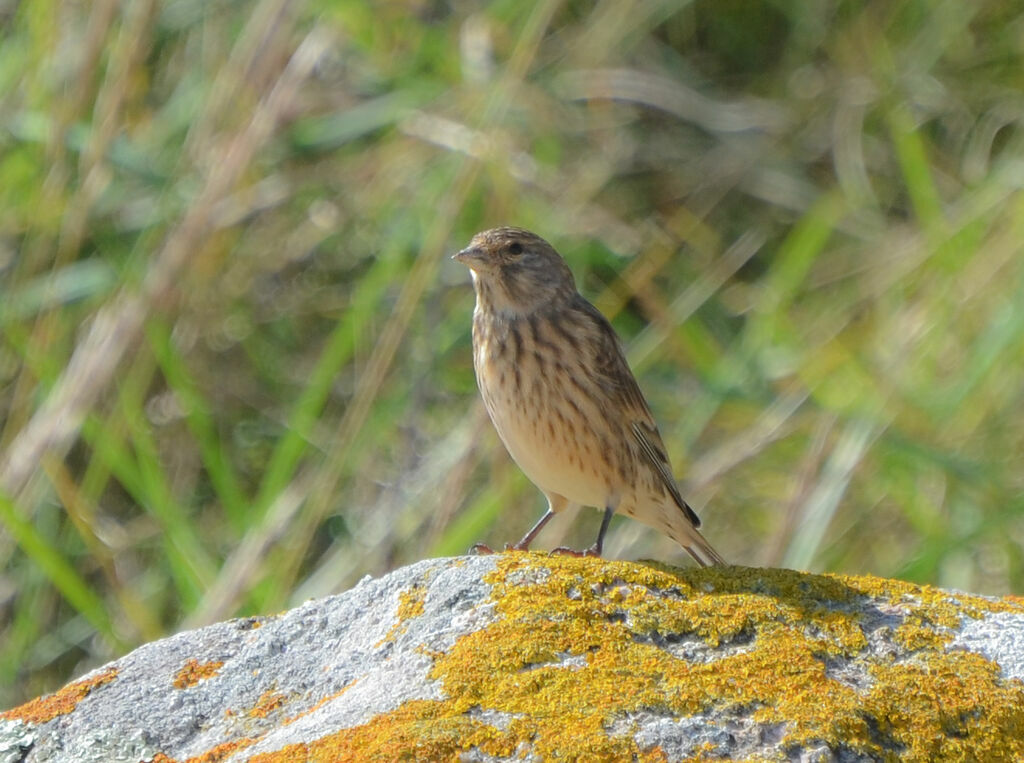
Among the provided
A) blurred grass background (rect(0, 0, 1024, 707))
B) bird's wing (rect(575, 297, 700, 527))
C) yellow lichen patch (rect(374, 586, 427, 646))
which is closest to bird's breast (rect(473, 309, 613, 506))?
bird's wing (rect(575, 297, 700, 527))

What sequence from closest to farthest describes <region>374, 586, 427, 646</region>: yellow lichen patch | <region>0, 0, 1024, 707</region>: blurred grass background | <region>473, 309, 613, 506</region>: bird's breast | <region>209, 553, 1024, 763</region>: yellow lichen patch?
1. <region>209, 553, 1024, 763</region>: yellow lichen patch
2. <region>374, 586, 427, 646</region>: yellow lichen patch
3. <region>473, 309, 613, 506</region>: bird's breast
4. <region>0, 0, 1024, 707</region>: blurred grass background

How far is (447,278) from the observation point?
6.01m

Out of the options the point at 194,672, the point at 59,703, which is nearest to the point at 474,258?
the point at 194,672

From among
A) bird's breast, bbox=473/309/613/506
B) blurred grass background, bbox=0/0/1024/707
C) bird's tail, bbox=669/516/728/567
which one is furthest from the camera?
blurred grass background, bbox=0/0/1024/707

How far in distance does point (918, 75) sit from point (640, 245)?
1.46 meters

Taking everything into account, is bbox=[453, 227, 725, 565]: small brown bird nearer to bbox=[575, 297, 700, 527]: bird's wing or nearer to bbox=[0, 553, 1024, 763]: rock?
bbox=[575, 297, 700, 527]: bird's wing

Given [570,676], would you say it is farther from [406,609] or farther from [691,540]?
[691,540]

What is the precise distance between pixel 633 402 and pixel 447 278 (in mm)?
1539

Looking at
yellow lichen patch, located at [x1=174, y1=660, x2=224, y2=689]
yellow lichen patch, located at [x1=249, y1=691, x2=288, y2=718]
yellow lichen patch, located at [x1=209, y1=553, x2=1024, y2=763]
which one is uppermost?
yellow lichen patch, located at [x1=174, y1=660, x2=224, y2=689]

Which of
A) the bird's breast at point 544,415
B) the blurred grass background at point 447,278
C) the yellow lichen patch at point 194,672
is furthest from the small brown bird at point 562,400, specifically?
the yellow lichen patch at point 194,672

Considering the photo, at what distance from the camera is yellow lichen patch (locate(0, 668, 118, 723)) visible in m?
2.73

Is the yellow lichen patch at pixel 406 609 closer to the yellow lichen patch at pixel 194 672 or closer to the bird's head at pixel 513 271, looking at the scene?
the yellow lichen patch at pixel 194 672

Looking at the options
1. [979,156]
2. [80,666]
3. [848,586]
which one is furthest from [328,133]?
[848,586]

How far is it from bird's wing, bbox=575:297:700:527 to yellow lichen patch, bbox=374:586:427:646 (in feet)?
5.78
